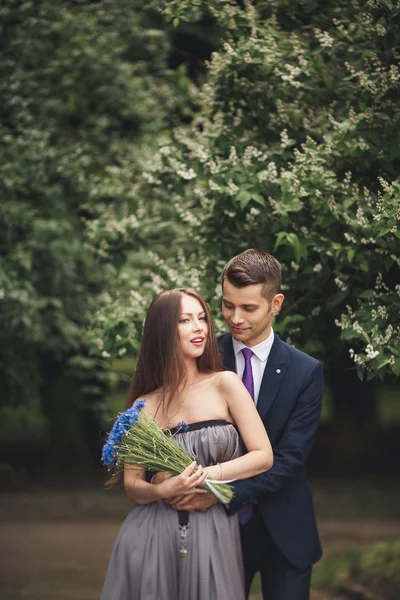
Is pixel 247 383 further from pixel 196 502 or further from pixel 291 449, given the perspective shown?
pixel 196 502

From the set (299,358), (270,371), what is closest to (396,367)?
(299,358)

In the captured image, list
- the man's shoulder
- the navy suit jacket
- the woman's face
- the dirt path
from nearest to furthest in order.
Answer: the woman's face < the navy suit jacket < the man's shoulder < the dirt path

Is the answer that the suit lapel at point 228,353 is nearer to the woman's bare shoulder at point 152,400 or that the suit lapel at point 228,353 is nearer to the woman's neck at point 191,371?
the woman's neck at point 191,371

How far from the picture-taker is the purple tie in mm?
4148

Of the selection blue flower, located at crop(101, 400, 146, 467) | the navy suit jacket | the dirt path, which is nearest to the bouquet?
blue flower, located at crop(101, 400, 146, 467)

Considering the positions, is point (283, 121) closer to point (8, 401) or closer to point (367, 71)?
point (367, 71)

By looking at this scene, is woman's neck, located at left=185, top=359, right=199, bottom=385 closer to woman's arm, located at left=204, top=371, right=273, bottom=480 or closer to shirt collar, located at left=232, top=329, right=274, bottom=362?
woman's arm, located at left=204, top=371, right=273, bottom=480

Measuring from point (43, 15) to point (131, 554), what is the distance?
566cm

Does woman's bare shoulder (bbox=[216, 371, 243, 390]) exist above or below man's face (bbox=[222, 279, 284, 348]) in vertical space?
below

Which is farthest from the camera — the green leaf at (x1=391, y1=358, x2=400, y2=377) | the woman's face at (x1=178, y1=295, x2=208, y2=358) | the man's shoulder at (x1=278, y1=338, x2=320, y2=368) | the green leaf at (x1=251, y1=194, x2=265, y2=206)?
the green leaf at (x1=251, y1=194, x2=265, y2=206)

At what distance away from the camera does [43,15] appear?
8.11 metres

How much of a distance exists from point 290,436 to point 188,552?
2.23 ft

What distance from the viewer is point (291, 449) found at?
4035 mm

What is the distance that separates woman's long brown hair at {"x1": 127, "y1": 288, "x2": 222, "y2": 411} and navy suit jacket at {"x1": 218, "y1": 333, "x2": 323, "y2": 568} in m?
0.22
